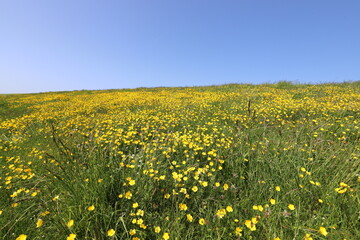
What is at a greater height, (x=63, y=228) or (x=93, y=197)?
(x=93, y=197)

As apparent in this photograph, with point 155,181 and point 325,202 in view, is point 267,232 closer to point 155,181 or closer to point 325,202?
point 325,202

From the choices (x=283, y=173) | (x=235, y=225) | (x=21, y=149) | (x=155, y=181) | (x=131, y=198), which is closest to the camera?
(x=235, y=225)

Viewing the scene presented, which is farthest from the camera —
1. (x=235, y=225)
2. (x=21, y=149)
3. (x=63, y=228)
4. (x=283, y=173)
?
(x=21, y=149)

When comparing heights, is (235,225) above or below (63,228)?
below

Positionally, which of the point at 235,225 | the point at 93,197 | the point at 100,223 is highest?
the point at 93,197

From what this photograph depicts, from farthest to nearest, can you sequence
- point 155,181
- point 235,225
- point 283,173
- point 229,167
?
point 229,167 → point 283,173 → point 155,181 → point 235,225

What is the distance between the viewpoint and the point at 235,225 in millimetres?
2129

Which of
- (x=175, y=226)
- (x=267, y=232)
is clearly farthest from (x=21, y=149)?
(x=267, y=232)

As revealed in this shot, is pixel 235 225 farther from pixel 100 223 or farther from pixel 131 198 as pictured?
pixel 100 223

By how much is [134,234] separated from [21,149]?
5.50 m

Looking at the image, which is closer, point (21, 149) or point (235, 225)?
point (235, 225)

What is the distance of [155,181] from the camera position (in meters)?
2.66

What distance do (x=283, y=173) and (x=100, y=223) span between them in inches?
118

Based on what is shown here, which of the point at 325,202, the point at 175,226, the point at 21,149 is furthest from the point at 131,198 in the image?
the point at 21,149
